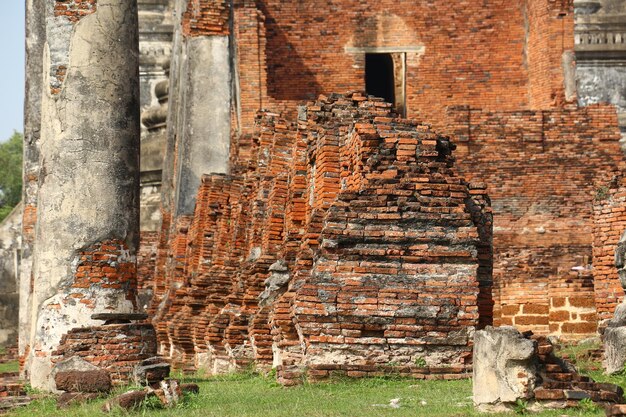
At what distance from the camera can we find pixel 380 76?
24031 mm

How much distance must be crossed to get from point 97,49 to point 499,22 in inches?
488

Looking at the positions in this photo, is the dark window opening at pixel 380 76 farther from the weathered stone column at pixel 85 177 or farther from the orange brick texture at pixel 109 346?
the orange brick texture at pixel 109 346

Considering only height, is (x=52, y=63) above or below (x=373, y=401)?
above

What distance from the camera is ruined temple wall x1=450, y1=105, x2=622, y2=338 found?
18.1m

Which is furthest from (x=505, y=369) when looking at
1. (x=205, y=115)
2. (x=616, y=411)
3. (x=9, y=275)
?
(x=9, y=275)

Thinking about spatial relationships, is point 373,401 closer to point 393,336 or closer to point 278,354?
point 393,336

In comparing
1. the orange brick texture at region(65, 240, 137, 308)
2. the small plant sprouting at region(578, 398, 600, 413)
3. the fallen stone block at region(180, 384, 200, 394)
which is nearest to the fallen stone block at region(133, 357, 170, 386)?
the fallen stone block at region(180, 384, 200, 394)

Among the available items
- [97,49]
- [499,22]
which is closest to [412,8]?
[499,22]

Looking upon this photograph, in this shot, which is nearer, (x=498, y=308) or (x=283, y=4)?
(x=498, y=308)

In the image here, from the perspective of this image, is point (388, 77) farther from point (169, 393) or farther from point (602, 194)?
point (169, 393)

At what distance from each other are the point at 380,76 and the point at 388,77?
0.34m

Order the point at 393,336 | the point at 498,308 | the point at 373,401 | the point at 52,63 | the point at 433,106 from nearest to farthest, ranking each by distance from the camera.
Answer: the point at 373,401 → the point at 393,336 → the point at 52,63 → the point at 498,308 → the point at 433,106

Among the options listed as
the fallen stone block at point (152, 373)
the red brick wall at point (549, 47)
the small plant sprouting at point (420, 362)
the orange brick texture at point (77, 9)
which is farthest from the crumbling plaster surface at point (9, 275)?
the small plant sprouting at point (420, 362)

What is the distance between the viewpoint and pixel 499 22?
2259 centimetres
